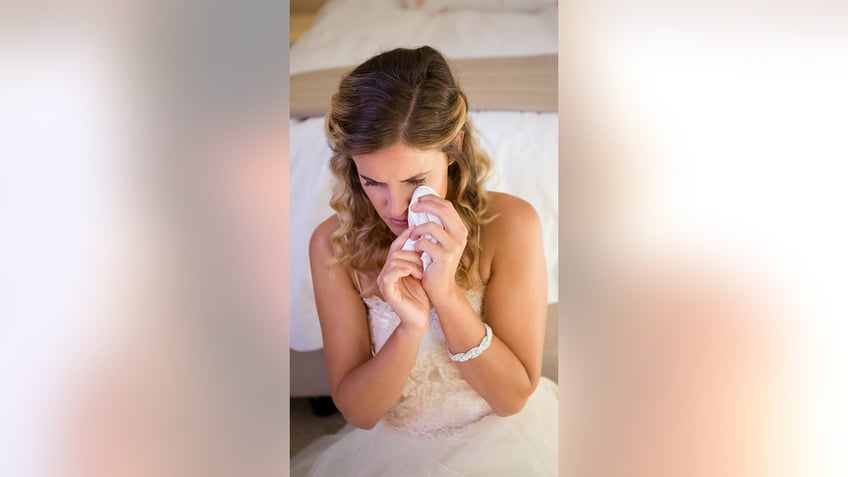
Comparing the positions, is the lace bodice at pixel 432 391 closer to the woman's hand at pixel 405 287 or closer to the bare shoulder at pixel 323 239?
the woman's hand at pixel 405 287

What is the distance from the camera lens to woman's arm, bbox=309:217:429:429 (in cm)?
158

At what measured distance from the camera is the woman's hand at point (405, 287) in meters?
1.57

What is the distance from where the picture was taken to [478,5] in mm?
1638

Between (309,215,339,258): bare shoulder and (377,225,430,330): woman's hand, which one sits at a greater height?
(309,215,339,258): bare shoulder

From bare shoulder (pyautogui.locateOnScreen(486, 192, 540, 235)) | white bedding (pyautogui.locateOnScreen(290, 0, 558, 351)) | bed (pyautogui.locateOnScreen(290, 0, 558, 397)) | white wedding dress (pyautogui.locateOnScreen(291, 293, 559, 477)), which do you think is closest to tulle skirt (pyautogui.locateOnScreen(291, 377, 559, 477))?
white wedding dress (pyautogui.locateOnScreen(291, 293, 559, 477))

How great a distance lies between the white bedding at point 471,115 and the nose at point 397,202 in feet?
0.47

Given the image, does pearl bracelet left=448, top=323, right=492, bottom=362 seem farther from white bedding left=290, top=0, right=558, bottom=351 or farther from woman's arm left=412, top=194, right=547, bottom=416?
white bedding left=290, top=0, right=558, bottom=351

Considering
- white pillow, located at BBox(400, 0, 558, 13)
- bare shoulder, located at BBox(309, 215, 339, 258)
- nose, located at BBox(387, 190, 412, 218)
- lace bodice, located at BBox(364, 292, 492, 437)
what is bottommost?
lace bodice, located at BBox(364, 292, 492, 437)

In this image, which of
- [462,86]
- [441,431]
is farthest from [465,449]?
[462,86]

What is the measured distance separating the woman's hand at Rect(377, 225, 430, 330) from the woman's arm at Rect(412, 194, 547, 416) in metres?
0.03
